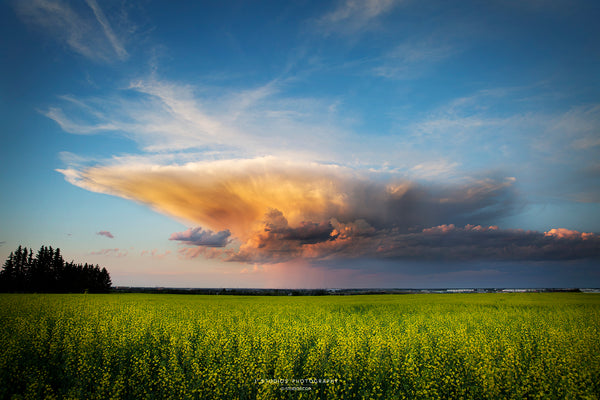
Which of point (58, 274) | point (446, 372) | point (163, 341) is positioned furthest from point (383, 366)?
point (58, 274)

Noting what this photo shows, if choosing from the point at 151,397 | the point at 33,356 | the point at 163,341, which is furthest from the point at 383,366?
the point at 33,356

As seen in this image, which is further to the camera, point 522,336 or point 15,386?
point 522,336

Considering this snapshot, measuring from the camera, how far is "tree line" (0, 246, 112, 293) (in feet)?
284

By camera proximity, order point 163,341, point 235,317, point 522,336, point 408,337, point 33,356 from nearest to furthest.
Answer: point 33,356
point 408,337
point 163,341
point 522,336
point 235,317

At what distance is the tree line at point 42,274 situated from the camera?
8669 cm

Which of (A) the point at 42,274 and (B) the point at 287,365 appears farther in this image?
(A) the point at 42,274

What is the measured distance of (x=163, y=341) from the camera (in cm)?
1582

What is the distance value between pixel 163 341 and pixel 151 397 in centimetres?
757

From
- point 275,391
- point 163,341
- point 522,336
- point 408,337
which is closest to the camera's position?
point 275,391

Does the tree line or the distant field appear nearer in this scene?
the distant field

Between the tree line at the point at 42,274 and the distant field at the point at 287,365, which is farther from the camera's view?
the tree line at the point at 42,274

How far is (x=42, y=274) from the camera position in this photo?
8731 centimetres

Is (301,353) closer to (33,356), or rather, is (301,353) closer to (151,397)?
(151,397)

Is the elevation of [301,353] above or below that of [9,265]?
below
